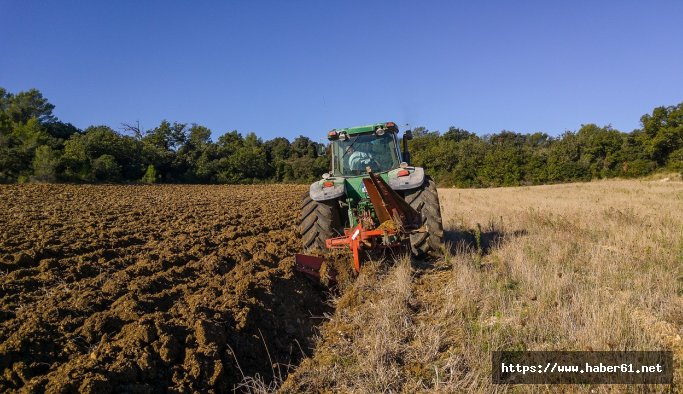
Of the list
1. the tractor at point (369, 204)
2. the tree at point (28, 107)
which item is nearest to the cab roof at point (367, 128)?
the tractor at point (369, 204)

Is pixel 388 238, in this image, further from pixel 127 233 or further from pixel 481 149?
pixel 481 149

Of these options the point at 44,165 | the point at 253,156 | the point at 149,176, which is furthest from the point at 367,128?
the point at 253,156

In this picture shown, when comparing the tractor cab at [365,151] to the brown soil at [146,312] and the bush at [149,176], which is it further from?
the bush at [149,176]

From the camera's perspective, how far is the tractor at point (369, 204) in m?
5.15

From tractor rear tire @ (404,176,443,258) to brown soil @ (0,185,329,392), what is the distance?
1525mm

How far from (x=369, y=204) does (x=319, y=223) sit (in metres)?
0.70

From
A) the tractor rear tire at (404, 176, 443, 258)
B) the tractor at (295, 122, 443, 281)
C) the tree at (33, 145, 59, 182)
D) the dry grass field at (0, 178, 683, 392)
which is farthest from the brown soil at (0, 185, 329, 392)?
the tree at (33, 145, 59, 182)

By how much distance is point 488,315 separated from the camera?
3779 millimetres

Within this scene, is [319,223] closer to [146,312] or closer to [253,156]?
[146,312]

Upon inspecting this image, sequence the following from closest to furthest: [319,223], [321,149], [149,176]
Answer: [319,223]
[321,149]
[149,176]

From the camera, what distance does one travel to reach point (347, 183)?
638 centimetres

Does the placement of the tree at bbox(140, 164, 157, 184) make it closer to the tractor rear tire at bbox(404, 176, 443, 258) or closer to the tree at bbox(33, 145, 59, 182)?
the tree at bbox(33, 145, 59, 182)

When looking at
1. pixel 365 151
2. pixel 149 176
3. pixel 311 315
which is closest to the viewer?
pixel 311 315

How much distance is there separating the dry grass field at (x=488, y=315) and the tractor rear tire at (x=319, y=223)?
91 cm
